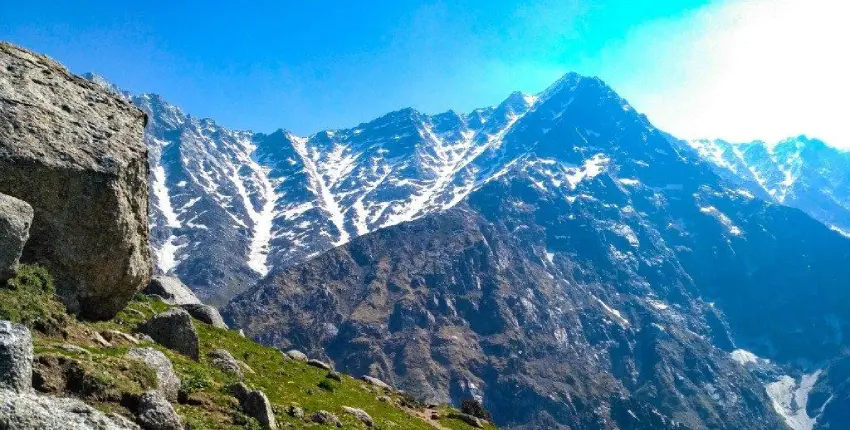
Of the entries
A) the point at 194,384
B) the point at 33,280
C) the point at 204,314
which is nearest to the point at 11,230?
the point at 33,280

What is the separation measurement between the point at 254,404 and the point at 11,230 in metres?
9.37

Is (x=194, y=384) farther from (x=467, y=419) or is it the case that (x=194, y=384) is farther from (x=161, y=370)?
(x=467, y=419)

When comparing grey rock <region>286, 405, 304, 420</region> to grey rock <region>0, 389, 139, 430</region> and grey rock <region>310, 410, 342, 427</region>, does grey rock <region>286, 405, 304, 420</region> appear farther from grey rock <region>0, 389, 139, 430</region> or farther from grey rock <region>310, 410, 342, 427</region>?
grey rock <region>0, 389, 139, 430</region>

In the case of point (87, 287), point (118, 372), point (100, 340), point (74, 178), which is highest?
point (74, 178)

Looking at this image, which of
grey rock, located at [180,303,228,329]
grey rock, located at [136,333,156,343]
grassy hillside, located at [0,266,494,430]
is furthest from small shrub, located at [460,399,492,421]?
grey rock, located at [136,333,156,343]

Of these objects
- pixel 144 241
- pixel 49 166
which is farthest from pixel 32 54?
pixel 144 241

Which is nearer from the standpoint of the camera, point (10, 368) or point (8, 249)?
point (10, 368)

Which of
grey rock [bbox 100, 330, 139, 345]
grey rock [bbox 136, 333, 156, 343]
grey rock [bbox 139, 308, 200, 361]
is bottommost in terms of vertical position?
grey rock [bbox 100, 330, 139, 345]

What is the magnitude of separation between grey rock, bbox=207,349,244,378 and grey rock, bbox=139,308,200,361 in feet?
3.51

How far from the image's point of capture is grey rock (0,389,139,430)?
10.3m

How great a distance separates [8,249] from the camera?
1811 centimetres

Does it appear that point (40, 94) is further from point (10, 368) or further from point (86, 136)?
point (10, 368)

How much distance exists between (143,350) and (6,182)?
7437 millimetres

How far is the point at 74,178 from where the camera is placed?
68.5 feet
